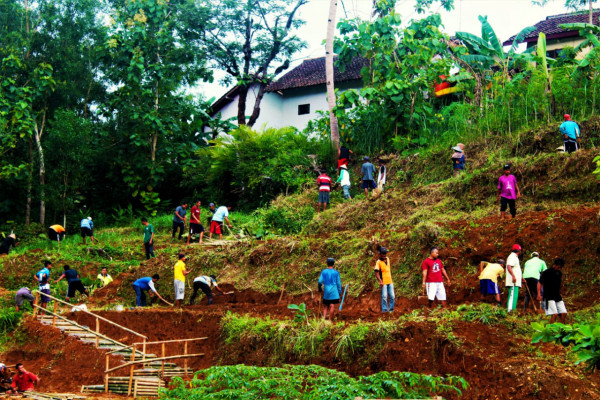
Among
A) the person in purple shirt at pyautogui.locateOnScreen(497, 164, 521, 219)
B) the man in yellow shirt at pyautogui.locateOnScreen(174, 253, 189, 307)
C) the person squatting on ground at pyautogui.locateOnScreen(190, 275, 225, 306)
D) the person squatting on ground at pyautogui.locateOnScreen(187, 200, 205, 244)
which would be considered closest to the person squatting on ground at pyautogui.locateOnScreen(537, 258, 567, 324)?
the person in purple shirt at pyautogui.locateOnScreen(497, 164, 521, 219)

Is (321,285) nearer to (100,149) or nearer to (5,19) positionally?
(100,149)

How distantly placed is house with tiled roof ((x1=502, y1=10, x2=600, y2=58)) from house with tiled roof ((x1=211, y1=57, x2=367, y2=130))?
821cm

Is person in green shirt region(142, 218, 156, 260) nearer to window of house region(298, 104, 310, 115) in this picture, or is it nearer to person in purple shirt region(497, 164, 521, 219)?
person in purple shirt region(497, 164, 521, 219)

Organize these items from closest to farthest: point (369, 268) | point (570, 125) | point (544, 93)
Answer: point (369, 268) < point (570, 125) < point (544, 93)

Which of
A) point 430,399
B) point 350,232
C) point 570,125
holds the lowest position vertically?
point 430,399

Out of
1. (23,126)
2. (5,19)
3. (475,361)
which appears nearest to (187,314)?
(475,361)

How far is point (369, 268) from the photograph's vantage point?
704 inches

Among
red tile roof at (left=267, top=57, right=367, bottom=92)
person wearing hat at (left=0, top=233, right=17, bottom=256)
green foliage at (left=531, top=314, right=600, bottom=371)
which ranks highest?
red tile roof at (left=267, top=57, right=367, bottom=92)

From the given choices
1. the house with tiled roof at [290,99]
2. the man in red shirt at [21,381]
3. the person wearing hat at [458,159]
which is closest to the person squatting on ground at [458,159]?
the person wearing hat at [458,159]

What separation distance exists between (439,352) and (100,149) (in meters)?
25.0

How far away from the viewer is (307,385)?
11.9m

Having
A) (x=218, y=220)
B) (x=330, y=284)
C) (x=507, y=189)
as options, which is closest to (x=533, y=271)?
(x=507, y=189)

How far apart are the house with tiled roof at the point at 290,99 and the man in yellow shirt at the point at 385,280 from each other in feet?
73.5

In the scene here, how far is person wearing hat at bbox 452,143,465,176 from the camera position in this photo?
22312 mm
